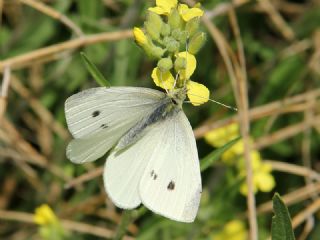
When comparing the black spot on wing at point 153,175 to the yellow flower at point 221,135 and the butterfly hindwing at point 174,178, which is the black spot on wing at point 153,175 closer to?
the butterfly hindwing at point 174,178

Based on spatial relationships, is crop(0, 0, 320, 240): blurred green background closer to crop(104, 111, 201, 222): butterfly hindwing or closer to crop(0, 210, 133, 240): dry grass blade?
crop(0, 210, 133, 240): dry grass blade

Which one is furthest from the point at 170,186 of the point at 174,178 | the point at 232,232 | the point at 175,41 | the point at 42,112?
the point at 42,112

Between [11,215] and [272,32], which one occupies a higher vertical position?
[272,32]

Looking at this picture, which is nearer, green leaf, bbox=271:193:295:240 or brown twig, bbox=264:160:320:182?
green leaf, bbox=271:193:295:240

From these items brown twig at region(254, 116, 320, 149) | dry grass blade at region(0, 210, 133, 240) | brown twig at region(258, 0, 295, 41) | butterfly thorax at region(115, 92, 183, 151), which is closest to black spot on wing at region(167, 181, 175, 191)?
butterfly thorax at region(115, 92, 183, 151)

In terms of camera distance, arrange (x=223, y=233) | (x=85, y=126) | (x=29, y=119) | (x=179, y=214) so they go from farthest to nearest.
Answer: (x=29, y=119) < (x=223, y=233) < (x=85, y=126) < (x=179, y=214)

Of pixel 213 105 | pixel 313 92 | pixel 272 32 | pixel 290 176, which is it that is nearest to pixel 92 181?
pixel 213 105

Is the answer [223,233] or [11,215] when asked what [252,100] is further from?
[11,215]
